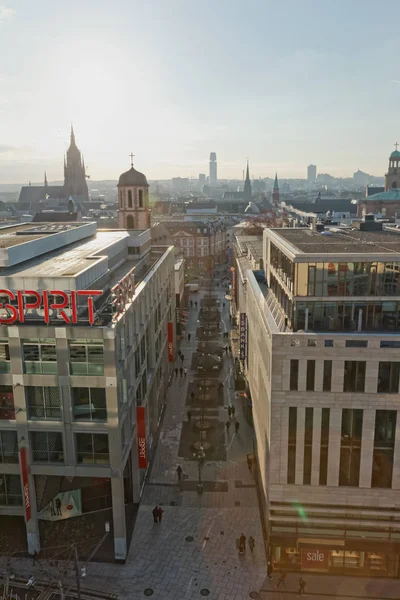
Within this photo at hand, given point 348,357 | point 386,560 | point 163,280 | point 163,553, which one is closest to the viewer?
point 348,357

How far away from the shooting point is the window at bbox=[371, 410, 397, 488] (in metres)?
32.7

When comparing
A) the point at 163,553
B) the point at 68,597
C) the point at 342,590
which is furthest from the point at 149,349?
the point at 342,590

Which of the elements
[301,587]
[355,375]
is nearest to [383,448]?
[355,375]

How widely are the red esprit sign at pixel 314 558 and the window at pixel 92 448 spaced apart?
618 inches

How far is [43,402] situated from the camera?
35.3 metres

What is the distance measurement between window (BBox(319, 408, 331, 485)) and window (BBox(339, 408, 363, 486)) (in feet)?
3.29

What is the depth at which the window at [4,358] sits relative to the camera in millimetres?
34688

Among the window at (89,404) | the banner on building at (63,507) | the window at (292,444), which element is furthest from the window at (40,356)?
the window at (292,444)

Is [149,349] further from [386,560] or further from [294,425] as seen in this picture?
[386,560]

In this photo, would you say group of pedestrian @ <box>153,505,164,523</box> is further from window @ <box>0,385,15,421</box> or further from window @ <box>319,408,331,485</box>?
window @ <box>319,408,331,485</box>

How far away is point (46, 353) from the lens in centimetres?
3428

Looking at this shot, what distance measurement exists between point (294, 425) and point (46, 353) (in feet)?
59.0

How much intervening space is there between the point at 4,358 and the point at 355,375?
2448 centimetres

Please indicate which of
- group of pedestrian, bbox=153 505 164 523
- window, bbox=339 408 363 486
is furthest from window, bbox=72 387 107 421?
window, bbox=339 408 363 486
